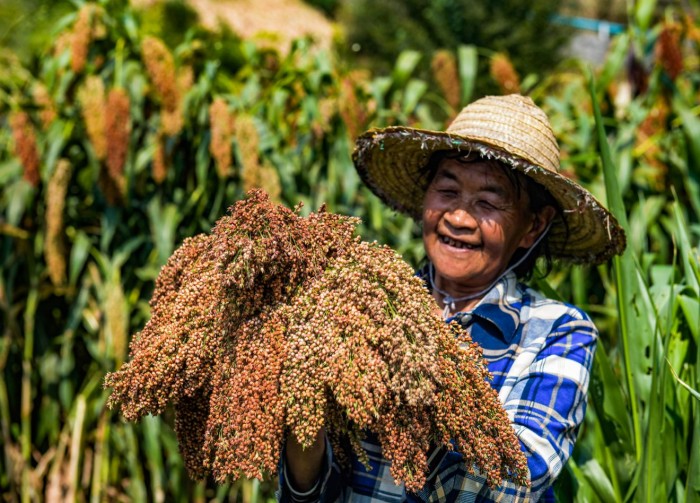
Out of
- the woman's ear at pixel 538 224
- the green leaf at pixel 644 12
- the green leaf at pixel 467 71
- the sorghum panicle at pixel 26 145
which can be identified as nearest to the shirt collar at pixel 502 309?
the woman's ear at pixel 538 224

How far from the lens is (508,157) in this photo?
1586 millimetres

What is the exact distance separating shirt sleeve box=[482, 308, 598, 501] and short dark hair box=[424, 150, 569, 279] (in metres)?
0.29

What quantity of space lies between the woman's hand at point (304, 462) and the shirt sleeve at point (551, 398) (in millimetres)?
314

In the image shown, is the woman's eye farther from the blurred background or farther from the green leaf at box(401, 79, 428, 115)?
the green leaf at box(401, 79, 428, 115)

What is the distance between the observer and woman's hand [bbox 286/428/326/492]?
4.23 feet

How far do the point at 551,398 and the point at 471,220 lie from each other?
1.42ft

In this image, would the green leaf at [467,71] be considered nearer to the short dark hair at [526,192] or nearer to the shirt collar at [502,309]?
the short dark hair at [526,192]

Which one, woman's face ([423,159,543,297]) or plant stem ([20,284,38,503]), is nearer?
woman's face ([423,159,543,297])

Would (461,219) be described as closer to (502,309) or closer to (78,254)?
(502,309)

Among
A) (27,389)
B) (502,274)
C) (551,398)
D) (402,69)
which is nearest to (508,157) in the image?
(502,274)

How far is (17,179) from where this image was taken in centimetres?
320

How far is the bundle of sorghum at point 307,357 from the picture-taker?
102 cm

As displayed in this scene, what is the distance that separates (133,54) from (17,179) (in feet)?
2.49

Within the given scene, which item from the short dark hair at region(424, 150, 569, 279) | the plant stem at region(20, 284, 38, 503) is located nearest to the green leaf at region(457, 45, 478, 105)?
the short dark hair at region(424, 150, 569, 279)
